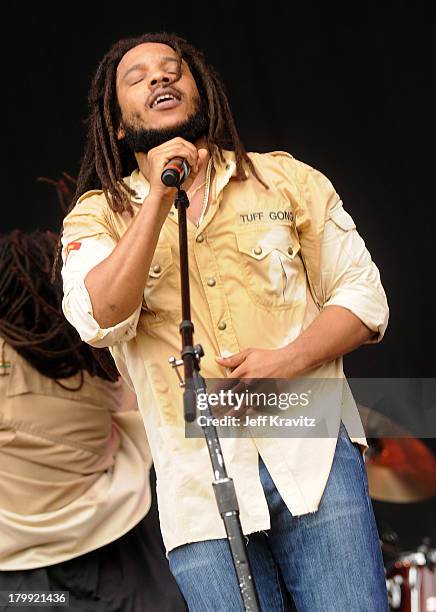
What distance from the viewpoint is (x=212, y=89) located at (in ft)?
9.22

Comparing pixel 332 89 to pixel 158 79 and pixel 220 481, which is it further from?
pixel 220 481

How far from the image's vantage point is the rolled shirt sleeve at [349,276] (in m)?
2.53

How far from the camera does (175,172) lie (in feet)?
7.45

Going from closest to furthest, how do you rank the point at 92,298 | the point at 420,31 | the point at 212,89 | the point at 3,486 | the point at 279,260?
the point at 92,298, the point at 279,260, the point at 212,89, the point at 3,486, the point at 420,31

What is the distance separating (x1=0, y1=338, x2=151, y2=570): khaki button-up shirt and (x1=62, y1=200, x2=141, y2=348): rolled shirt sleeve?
1378 mm

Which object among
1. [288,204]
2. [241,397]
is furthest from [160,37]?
[241,397]

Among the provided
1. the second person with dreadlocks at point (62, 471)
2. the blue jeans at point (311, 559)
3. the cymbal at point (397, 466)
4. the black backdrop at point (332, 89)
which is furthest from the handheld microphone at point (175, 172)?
the black backdrop at point (332, 89)

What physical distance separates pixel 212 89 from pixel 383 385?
6.48 ft

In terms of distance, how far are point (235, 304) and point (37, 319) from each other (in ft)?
5.27

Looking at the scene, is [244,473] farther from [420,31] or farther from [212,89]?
[420,31]

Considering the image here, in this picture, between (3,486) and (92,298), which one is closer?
(92,298)
